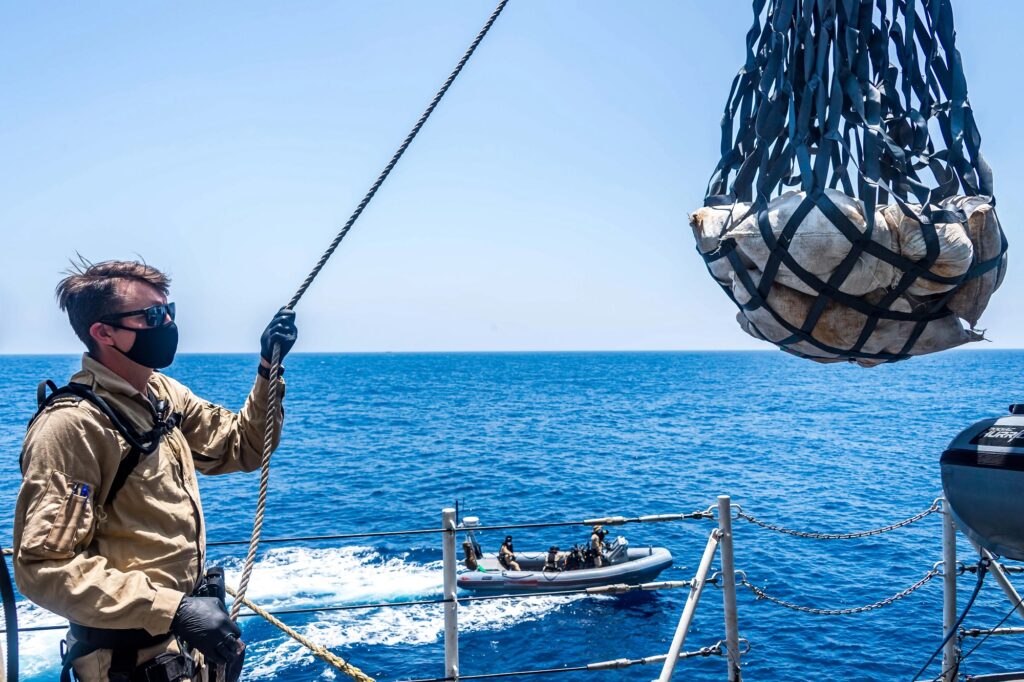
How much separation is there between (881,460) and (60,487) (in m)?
54.3

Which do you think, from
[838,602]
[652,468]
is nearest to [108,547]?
[838,602]

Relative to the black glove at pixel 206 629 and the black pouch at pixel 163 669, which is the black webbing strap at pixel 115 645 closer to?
the black pouch at pixel 163 669

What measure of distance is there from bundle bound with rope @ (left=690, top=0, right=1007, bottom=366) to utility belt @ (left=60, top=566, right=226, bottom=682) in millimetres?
2668

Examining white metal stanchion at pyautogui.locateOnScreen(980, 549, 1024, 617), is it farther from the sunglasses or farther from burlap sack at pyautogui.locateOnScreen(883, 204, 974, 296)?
the sunglasses

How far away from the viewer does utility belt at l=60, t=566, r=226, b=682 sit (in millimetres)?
2678

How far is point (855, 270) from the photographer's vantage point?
2963 millimetres

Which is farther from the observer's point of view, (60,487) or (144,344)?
(144,344)

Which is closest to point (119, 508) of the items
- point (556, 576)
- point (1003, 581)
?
point (1003, 581)

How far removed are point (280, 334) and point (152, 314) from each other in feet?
1.86

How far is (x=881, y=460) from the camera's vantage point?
49625mm

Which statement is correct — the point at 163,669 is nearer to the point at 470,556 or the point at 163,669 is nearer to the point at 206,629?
the point at 206,629

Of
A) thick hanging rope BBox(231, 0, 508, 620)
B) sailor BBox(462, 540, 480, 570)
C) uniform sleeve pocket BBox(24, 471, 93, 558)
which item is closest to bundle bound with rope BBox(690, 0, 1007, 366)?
thick hanging rope BBox(231, 0, 508, 620)

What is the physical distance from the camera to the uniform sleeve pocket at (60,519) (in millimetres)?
2436

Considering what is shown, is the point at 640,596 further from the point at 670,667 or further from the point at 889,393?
the point at 889,393
